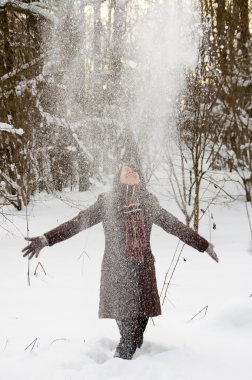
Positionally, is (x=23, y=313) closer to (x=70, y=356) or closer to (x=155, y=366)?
(x=70, y=356)

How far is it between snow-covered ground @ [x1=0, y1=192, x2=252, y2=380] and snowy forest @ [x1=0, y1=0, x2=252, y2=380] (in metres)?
0.01

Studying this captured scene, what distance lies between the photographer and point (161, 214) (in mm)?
2896

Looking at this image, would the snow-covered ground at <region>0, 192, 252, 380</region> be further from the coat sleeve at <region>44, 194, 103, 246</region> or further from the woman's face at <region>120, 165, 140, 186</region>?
the woman's face at <region>120, 165, 140, 186</region>

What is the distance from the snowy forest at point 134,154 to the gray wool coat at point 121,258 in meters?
0.29

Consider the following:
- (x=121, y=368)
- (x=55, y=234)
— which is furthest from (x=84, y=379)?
(x=55, y=234)

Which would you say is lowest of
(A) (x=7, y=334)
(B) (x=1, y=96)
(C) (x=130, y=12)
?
(A) (x=7, y=334)

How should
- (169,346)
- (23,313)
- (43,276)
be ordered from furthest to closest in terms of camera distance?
(43,276) → (23,313) → (169,346)

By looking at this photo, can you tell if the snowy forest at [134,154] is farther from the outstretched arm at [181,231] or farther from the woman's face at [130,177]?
the outstretched arm at [181,231]

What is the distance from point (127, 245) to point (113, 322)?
3.57 feet

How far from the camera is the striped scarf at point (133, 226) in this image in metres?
2.76

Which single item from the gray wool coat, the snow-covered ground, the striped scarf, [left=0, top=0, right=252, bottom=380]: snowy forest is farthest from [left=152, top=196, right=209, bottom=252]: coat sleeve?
the snow-covered ground

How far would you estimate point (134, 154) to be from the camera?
3.10 metres

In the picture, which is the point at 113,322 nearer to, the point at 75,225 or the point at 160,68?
the point at 75,225

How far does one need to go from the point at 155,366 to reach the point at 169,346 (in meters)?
0.38
